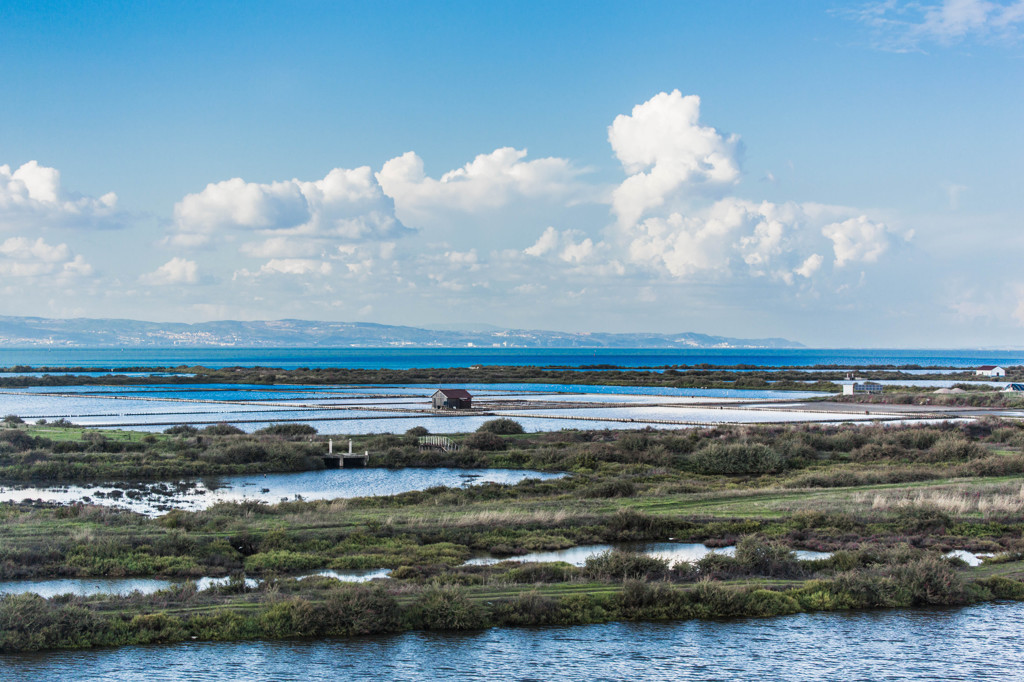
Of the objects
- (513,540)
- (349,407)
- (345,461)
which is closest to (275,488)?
(345,461)

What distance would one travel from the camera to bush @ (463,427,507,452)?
44.2 meters

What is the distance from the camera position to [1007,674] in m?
14.3

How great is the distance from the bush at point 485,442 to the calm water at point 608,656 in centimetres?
2786

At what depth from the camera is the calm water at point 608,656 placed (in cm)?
1405

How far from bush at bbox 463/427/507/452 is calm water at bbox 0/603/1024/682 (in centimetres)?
2786

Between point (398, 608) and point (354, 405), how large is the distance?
62422mm

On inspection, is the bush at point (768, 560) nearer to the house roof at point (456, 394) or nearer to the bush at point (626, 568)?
the bush at point (626, 568)

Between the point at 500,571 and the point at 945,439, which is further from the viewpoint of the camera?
the point at 945,439

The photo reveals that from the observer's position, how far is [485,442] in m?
44.7

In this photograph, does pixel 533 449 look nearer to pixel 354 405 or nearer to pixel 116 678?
pixel 116 678

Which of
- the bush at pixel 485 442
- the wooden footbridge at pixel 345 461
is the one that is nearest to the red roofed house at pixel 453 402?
the bush at pixel 485 442

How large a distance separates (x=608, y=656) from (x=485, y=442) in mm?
29928

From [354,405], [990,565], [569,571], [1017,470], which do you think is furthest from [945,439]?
[354,405]

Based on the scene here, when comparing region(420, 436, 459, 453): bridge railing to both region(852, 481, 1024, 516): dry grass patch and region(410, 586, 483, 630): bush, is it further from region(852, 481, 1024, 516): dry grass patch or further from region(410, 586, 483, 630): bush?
region(410, 586, 483, 630): bush
